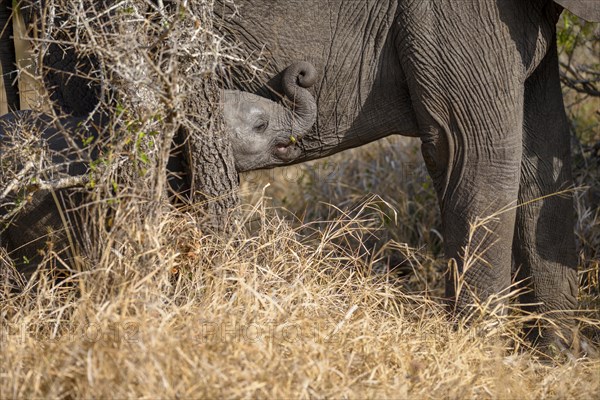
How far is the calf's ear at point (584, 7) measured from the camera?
149 inches

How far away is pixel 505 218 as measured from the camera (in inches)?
155

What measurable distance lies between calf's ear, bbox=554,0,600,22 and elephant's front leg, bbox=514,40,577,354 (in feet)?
1.75

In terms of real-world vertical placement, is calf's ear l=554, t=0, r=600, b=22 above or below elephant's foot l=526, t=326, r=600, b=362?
above

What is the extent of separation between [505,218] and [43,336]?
1.87m

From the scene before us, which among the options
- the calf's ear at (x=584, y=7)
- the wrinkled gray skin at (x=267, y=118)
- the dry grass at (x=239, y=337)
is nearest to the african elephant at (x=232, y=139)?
the wrinkled gray skin at (x=267, y=118)

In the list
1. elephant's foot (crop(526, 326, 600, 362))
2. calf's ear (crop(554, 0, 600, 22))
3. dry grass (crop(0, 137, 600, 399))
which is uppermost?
calf's ear (crop(554, 0, 600, 22))

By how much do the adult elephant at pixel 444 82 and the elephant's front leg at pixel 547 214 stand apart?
23 cm

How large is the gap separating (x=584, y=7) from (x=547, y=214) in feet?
3.36

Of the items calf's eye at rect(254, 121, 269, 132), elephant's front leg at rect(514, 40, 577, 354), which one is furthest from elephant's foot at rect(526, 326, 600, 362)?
calf's eye at rect(254, 121, 269, 132)

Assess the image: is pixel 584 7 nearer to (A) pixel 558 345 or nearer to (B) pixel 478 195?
(B) pixel 478 195

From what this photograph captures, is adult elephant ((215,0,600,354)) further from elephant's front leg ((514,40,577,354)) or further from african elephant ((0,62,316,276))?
elephant's front leg ((514,40,577,354))

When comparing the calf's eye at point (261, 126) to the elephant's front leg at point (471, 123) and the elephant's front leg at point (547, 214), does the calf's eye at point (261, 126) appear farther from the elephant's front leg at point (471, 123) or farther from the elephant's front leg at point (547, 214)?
the elephant's front leg at point (547, 214)

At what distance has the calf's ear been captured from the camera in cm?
379

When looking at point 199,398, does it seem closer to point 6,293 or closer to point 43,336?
point 43,336
